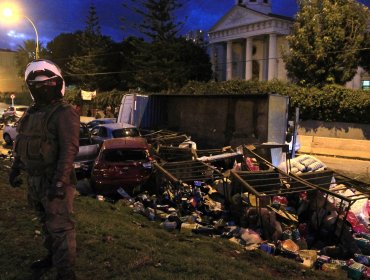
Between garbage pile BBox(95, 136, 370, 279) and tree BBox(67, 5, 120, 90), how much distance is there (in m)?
42.3

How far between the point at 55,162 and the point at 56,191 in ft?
0.96

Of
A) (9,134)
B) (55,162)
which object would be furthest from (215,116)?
(9,134)

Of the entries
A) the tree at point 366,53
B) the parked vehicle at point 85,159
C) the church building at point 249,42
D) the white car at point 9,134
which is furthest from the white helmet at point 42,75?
the church building at point 249,42

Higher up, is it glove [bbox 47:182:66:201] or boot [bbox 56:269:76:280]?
glove [bbox 47:182:66:201]

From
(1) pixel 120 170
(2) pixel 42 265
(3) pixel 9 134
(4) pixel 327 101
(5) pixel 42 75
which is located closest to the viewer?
(5) pixel 42 75

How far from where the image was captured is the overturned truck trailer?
1270cm

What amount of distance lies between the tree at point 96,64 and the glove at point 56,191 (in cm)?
4806

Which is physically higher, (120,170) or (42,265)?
(42,265)

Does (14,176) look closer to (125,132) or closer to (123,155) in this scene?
(123,155)

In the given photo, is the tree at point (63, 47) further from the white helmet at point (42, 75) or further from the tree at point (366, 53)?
the white helmet at point (42, 75)

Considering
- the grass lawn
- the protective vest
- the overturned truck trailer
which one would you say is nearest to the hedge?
the overturned truck trailer

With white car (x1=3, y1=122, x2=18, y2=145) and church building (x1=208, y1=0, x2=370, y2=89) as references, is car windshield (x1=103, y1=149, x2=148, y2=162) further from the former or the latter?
church building (x1=208, y1=0, x2=370, y2=89)

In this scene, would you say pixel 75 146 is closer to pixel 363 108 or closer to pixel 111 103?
pixel 363 108

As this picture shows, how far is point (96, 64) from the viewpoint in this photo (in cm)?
5081
